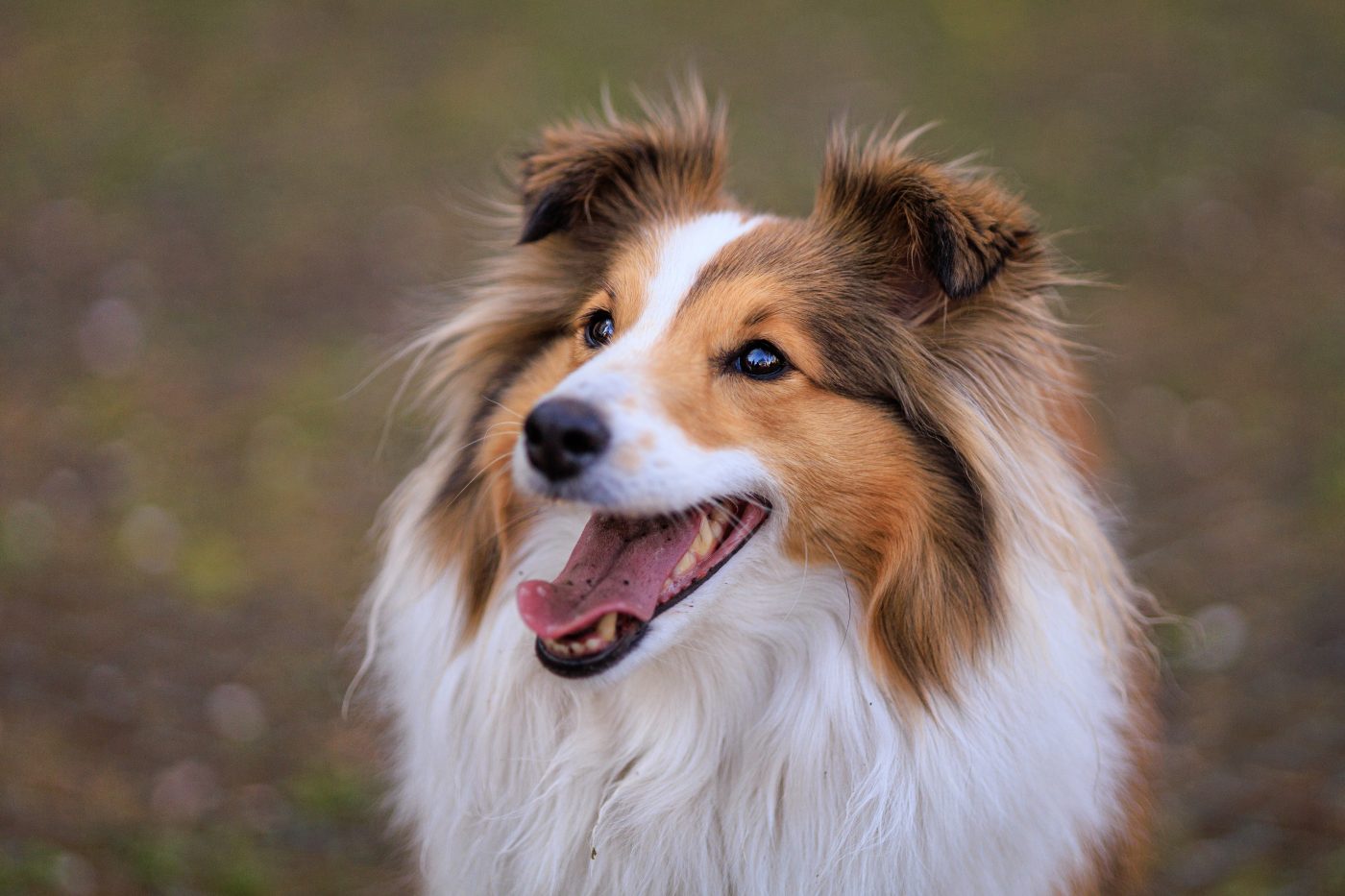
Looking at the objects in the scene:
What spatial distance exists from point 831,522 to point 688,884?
0.81 metres

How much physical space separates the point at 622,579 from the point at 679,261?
2.42ft

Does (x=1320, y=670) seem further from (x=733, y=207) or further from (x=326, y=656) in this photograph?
(x=326, y=656)

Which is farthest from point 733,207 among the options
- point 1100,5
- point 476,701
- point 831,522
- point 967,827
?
point 1100,5

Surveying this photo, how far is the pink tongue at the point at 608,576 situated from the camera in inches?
87.3

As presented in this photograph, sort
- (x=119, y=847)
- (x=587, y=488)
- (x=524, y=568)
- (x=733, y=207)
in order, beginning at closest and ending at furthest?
(x=587, y=488) → (x=524, y=568) → (x=733, y=207) → (x=119, y=847)

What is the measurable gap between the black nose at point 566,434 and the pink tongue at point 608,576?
0.31 metres

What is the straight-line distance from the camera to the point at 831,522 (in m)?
2.29

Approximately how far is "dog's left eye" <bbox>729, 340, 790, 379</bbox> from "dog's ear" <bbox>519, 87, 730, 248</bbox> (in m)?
0.57

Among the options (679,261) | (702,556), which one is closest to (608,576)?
(702,556)

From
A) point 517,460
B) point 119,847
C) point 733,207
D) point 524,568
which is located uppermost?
point 733,207

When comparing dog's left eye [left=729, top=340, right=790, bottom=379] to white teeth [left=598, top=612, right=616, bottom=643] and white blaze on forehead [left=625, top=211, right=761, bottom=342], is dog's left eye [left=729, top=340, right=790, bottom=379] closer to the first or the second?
white blaze on forehead [left=625, top=211, right=761, bottom=342]

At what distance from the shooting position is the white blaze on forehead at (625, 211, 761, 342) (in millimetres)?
2424

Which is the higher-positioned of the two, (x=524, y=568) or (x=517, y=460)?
(x=517, y=460)

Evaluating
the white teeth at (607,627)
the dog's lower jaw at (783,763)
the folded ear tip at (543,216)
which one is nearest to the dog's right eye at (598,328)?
the folded ear tip at (543,216)
